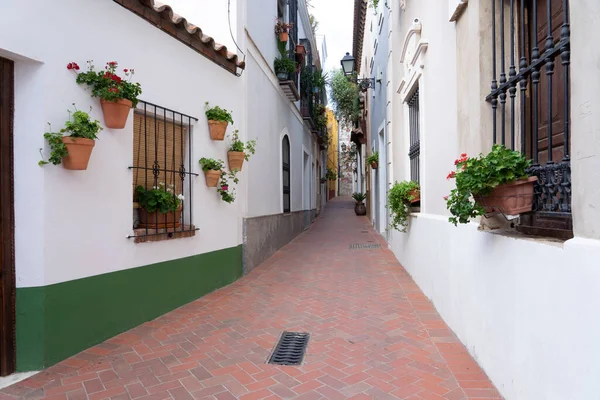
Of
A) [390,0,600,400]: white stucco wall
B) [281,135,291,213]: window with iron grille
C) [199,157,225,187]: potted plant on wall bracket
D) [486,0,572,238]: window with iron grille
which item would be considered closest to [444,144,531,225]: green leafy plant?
[486,0,572,238]: window with iron grille

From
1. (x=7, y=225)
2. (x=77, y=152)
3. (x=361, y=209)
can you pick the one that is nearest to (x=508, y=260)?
(x=77, y=152)

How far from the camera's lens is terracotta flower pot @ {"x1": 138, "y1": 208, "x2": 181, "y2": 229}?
4.29 meters

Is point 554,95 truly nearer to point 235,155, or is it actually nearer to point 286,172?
point 235,155

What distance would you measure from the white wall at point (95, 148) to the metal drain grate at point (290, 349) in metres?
1.74

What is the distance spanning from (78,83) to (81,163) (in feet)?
2.45

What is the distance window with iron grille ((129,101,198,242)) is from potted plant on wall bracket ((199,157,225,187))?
205mm

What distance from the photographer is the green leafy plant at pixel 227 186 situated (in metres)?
5.45

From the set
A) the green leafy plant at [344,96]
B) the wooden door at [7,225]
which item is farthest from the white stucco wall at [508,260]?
the green leafy plant at [344,96]

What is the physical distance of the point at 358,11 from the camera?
16625 millimetres

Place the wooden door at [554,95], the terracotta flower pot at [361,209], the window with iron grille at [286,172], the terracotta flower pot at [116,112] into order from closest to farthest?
the wooden door at [554,95] < the terracotta flower pot at [116,112] < the window with iron grille at [286,172] < the terracotta flower pot at [361,209]

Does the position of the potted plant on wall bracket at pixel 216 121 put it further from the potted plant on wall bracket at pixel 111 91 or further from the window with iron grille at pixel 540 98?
the window with iron grille at pixel 540 98

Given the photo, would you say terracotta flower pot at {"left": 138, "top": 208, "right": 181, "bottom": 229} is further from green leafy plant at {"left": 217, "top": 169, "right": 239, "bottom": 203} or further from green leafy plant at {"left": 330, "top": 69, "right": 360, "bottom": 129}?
green leafy plant at {"left": 330, "top": 69, "right": 360, "bottom": 129}

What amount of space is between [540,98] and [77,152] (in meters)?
3.67

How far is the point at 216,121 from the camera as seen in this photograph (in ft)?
17.1
